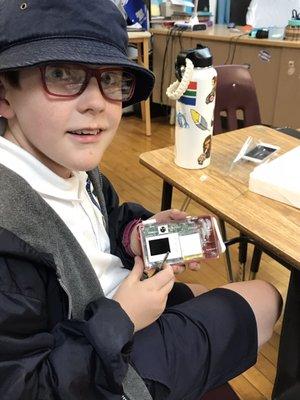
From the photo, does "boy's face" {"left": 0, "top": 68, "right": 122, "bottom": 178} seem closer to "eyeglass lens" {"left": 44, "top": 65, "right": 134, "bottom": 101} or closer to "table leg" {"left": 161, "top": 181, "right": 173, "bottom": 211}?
"eyeglass lens" {"left": 44, "top": 65, "right": 134, "bottom": 101}

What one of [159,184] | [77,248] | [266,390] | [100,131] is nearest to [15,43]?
[100,131]

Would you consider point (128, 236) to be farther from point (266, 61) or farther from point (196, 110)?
point (266, 61)

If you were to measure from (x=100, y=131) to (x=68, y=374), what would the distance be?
14.7 inches

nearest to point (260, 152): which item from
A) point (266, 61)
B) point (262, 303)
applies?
point (262, 303)

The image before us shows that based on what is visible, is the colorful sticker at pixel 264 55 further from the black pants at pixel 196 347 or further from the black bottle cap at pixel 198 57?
the black pants at pixel 196 347

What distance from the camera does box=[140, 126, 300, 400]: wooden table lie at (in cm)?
70

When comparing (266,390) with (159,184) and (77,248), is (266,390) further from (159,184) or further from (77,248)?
(159,184)

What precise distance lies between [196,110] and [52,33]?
1.41 ft

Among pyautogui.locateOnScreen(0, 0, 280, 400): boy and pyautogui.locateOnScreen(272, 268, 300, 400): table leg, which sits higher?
pyautogui.locateOnScreen(0, 0, 280, 400): boy

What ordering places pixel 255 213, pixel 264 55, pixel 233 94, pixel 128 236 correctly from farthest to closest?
pixel 264 55 < pixel 233 94 < pixel 128 236 < pixel 255 213

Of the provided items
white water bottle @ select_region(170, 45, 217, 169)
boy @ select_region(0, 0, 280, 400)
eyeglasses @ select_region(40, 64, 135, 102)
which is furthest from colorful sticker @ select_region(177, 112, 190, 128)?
eyeglasses @ select_region(40, 64, 135, 102)

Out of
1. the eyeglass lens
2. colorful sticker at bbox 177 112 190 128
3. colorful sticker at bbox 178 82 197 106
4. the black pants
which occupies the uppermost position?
the eyeglass lens

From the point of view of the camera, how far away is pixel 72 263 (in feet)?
2.04

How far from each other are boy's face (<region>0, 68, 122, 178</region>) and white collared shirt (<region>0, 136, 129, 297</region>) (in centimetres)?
3
